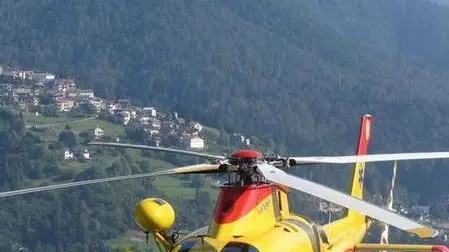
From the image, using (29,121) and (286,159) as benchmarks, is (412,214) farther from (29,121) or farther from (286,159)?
(286,159)

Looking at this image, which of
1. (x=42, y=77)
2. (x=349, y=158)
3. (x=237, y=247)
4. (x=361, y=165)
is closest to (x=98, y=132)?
(x=42, y=77)

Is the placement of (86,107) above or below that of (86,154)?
above

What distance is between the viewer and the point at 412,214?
116062 mm

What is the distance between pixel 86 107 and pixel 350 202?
137m

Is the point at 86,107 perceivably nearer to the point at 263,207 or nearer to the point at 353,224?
the point at 353,224

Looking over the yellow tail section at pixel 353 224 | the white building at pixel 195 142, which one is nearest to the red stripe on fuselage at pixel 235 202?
the yellow tail section at pixel 353 224

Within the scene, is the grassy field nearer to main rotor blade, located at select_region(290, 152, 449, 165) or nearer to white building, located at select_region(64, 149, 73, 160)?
white building, located at select_region(64, 149, 73, 160)

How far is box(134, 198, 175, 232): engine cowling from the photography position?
65.6 feet

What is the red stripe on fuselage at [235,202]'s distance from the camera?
20031 mm

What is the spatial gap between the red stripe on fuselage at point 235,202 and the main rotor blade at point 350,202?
40.4 inches

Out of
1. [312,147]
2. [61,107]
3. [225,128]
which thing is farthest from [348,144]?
[61,107]

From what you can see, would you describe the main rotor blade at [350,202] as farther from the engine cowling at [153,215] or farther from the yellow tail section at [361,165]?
the yellow tail section at [361,165]

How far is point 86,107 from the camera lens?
153 metres

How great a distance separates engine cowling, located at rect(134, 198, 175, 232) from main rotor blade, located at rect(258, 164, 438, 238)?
193 centimetres
